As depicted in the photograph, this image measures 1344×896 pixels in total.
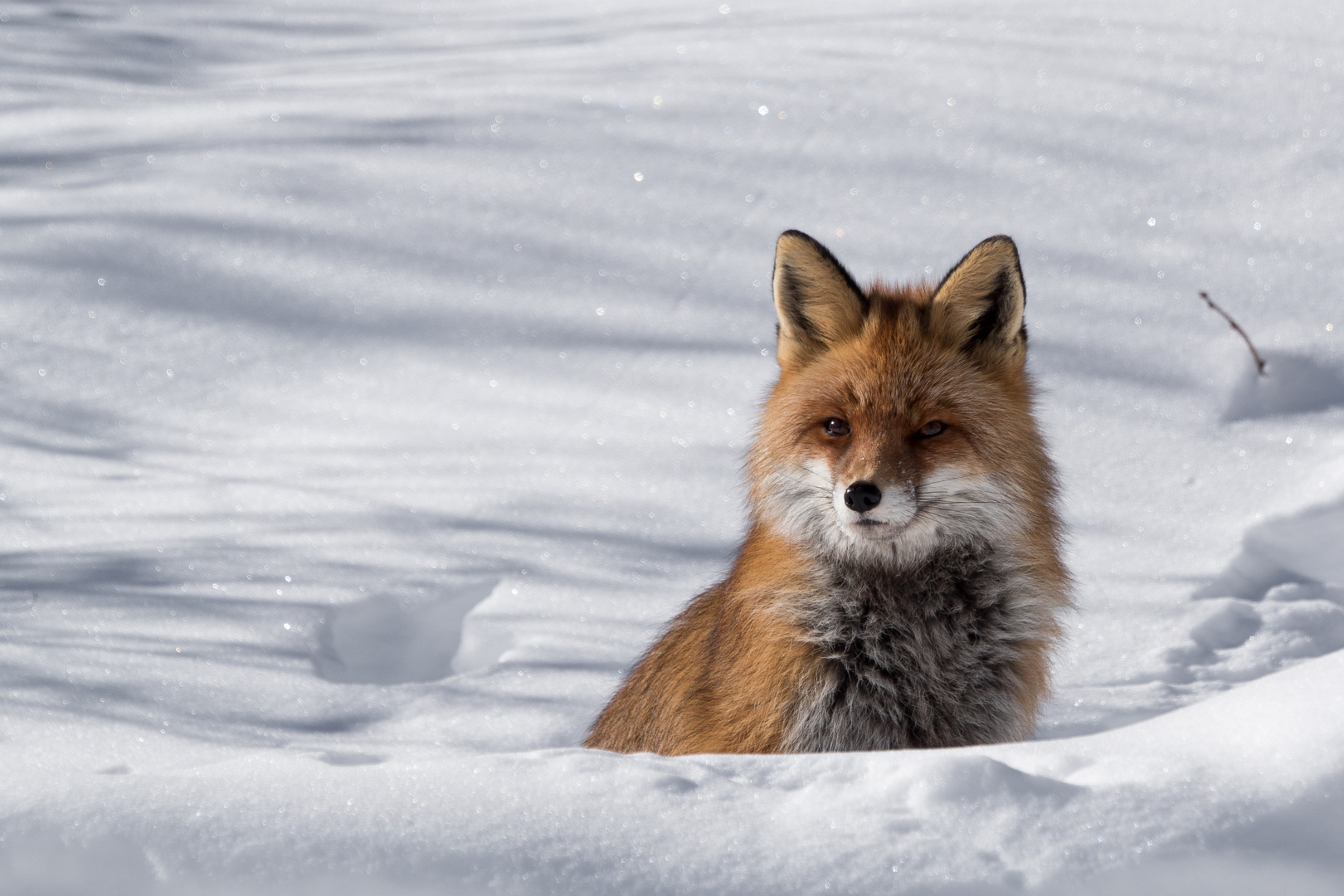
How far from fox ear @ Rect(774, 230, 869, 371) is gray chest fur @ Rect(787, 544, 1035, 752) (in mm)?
689

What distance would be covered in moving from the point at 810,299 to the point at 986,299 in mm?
486

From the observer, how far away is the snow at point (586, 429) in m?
1.67

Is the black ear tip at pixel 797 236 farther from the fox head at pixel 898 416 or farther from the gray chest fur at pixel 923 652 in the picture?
the gray chest fur at pixel 923 652

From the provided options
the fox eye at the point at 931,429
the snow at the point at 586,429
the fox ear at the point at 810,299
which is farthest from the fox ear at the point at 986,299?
the snow at the point at 586,429

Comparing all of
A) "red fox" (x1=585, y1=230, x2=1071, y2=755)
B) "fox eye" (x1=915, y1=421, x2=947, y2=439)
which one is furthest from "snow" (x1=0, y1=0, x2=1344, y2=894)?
"fox eye" (x1=915, y1=421, x2=947, y2=439)

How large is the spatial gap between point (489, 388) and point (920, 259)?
2633 millimetres

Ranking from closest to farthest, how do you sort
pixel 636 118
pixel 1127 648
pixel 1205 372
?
1. pixel 1127 648
2. pixel 1205 372
3. pixel 636 118

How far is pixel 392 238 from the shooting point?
739 centimetres

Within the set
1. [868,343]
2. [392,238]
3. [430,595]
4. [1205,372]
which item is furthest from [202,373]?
[1205,372]

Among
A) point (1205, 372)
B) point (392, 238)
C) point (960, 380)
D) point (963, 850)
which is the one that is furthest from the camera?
point (392, 238)

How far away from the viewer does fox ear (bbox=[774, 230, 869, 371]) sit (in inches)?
121

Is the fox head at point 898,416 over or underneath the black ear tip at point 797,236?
underneath

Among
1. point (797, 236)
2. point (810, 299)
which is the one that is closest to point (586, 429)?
point (810, 299)

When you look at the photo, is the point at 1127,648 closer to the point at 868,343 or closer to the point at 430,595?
the point at 868,343
